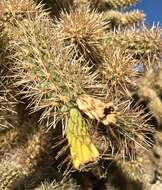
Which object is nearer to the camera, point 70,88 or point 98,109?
point 98,109

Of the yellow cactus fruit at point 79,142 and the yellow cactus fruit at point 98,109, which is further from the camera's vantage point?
the yellow cactus fruit at point 98,109

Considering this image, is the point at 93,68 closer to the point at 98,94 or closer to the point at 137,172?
the point at 98,94

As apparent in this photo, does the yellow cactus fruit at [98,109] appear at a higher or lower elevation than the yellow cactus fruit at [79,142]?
higher

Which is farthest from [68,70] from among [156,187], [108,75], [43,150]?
[156,187]

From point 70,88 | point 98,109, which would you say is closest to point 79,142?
point 98,109

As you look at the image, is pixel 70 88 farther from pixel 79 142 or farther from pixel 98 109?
pixel 79 142

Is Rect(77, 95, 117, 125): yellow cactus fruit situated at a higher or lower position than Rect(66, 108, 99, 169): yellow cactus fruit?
higher

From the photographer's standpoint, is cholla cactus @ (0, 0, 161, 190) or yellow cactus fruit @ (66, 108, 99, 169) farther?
cholla cactus @ (0, 0, 161, 190)
